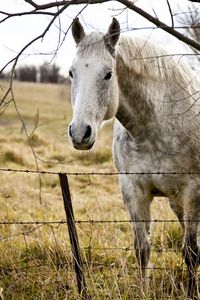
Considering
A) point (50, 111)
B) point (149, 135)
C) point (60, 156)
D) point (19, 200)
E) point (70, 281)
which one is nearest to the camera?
point (70, 281)

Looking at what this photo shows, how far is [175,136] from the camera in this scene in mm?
4406

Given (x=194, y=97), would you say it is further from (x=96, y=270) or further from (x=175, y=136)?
(x=96, y=270)

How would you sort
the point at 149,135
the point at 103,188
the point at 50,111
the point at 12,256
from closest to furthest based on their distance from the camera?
the point at 149,135 → the point at 12,256 → the point at 103,188 → the point at 50,111

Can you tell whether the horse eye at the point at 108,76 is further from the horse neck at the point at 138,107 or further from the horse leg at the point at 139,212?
the horse leg at the point at 139,212

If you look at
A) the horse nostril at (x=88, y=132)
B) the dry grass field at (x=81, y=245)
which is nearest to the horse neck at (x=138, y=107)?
the dry grass field at (x=81, y=245)

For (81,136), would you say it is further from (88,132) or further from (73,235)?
(73,235)

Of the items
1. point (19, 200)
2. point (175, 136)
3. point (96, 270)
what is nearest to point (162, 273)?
point (96, 270)

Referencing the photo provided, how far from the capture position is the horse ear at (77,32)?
4186 mm

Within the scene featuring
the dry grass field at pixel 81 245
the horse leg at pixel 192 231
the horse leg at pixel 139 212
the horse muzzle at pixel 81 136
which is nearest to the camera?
the horse muzzle at pixel 81 136

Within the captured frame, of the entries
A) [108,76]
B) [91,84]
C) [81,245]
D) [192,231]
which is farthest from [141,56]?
[81,245]

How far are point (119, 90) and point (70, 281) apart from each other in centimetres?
154

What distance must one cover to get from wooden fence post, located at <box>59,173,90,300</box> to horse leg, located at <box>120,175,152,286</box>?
78cm

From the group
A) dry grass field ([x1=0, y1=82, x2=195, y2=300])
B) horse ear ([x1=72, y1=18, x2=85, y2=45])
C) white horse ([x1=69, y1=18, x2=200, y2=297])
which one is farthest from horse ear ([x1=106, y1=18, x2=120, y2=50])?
dry grass field ([x1=0, y1=82, x2=195, y2=300])

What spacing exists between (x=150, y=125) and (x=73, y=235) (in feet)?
3.79
